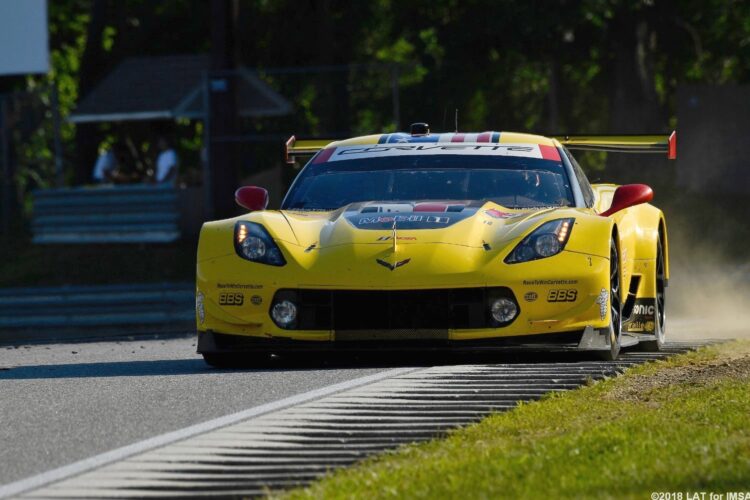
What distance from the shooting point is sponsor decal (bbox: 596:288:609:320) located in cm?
944

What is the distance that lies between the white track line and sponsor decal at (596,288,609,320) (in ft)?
3.93

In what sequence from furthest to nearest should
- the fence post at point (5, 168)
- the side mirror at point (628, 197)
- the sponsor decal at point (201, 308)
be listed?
the fence post at point (5, 168) → the side mirror at point (628, 197) → the sponsor decal at point (201, 308)

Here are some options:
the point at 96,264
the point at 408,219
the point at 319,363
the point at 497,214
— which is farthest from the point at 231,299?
the point at 96,264

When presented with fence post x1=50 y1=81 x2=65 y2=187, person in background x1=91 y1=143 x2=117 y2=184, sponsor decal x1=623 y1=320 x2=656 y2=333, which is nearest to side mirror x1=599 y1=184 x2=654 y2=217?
sponsor decal x1=623 y1=320 x2=656 y2=333

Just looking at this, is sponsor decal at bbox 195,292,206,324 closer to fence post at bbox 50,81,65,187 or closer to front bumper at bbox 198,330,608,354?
front bumper at bbox 198,330,608,354

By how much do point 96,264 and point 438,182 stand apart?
16919mm

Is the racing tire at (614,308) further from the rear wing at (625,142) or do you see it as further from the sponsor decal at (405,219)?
the rear wing at (625,142)

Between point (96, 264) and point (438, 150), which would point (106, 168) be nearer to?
point (96, 264)

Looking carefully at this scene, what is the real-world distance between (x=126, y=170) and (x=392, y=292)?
21.9 meters

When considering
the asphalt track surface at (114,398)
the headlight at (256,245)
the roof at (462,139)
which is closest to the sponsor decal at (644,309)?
the roof at (462,139)

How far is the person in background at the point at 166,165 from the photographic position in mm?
27688

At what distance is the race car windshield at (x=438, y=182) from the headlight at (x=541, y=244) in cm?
86

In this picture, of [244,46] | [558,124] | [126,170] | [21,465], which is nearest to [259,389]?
[21,465]

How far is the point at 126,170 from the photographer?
30.7 metres
